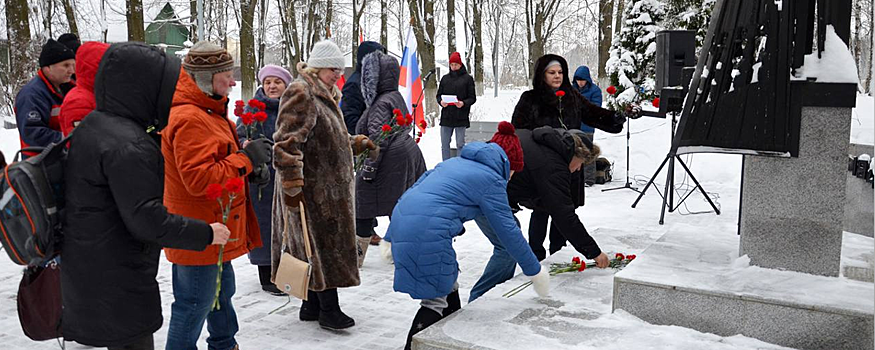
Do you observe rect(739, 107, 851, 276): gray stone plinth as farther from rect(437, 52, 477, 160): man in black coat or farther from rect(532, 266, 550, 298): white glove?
rect(437, 52, 477, 160): man in black coat

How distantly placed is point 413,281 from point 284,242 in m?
1.03

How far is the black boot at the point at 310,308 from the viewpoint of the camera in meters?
4.62

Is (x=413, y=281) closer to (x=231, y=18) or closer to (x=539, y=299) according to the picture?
(x=539, y=299)

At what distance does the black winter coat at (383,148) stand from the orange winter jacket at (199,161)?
2191 mm

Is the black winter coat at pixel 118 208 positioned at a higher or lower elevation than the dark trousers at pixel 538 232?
higher

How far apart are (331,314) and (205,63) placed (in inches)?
72.0

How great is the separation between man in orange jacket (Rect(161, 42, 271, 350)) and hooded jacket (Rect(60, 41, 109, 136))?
356 mm

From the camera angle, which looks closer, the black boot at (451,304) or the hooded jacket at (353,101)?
the black boot at (451,304)

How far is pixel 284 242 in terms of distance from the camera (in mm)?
4223

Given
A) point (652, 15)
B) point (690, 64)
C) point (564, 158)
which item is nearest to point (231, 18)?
point (652, 15)

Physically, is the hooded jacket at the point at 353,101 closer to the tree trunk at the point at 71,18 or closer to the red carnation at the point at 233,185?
the red carnation at the point at 233,185

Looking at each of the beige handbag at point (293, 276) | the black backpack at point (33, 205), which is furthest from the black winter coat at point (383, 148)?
the black backpack at point (33, 205)

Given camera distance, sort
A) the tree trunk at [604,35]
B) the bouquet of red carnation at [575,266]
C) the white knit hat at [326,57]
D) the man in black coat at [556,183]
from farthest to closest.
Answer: the tree trunk at [604,35] → the bouquet of red carnation at [575,266] → the man in black coat at [556,183] → the white knit hat at [326,57]

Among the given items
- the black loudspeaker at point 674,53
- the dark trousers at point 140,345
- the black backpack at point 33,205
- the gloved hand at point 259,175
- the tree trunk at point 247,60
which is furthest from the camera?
the tree trunk at point 247,60
